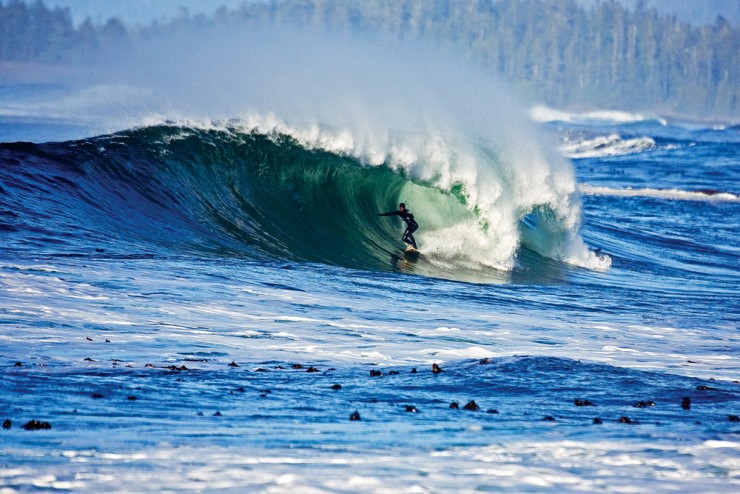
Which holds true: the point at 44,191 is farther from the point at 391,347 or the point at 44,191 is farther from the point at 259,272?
the point at 391,347

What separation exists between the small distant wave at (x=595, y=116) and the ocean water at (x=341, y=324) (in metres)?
140

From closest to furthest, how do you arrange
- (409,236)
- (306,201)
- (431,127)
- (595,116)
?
(409,236), (306,201), (431,127), (595,116)

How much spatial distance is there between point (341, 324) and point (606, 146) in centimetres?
6642

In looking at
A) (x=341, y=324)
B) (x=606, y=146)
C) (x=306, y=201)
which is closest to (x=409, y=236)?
(x=306, y=201)

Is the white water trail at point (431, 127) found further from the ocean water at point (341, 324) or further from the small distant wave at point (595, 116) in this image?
the small distant wave at point (595, 116)

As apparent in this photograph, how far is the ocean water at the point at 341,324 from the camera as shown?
4832 mm

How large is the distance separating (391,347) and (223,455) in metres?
3.55

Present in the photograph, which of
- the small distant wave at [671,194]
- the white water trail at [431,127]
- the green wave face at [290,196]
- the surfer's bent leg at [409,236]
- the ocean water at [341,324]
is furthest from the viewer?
the small distant wave at [671,194]

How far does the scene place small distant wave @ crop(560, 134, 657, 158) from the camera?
67.5 metres

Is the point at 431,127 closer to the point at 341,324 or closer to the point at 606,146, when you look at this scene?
the point at 341,324

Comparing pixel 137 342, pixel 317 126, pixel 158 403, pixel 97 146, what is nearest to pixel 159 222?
pixel 97 146

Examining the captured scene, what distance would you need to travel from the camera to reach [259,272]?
470 inches

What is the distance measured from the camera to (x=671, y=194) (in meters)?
34.5

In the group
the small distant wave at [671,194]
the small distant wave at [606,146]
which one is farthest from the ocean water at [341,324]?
the small distant wave at [606,146]
